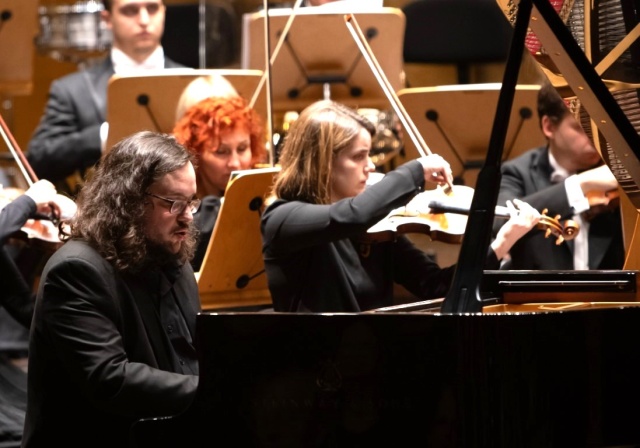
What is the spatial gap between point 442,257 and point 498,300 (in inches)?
49.6

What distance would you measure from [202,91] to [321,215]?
3.21ft

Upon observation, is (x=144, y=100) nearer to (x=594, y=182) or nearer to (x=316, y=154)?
(x=316, y=154)

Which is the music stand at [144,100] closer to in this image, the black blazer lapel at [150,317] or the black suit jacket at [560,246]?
the black suit jacket at [560,246]

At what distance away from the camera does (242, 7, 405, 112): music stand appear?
4.20 m

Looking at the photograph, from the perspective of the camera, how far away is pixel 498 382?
1976 millimetres

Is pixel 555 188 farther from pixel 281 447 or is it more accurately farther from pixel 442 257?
pixel 281 447

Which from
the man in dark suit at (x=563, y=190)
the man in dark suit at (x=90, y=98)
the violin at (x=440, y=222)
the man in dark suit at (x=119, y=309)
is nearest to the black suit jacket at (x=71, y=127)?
the man in dark suit at (x=90, y=98)

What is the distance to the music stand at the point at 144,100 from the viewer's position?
12.8 ft

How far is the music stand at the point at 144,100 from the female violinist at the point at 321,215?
806mm

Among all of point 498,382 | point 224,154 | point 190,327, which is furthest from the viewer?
point 224,154

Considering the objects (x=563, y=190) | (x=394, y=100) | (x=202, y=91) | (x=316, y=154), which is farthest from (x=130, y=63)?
(x=563, y=190)

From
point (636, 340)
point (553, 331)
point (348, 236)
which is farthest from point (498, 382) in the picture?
point (348, 236)

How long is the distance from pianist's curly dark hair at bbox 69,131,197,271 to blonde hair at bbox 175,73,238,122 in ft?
4.59

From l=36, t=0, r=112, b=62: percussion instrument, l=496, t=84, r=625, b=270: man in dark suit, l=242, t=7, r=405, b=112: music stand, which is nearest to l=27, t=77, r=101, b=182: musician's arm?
l=242, t=7, r=405, b=112: music stand
